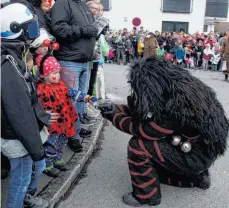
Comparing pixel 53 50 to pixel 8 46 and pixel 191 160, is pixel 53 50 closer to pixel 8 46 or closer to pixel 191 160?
pixel 8 46

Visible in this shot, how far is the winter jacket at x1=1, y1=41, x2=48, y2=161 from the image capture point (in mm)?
2166

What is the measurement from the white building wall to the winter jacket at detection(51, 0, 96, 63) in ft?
88.5

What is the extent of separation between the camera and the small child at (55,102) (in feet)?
10.4

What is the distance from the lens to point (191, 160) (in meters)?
2.98

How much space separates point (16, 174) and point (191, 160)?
4.80ft

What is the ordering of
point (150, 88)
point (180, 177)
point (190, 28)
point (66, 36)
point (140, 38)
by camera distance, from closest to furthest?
point (150, 88), point (180, 177), point (66, 36), point (140, 38), point (190, 28)

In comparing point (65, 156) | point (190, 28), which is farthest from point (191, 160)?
point (190, 28)

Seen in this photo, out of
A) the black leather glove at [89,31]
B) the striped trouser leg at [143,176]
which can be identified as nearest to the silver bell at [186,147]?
the striped trouser leg at [143,176]

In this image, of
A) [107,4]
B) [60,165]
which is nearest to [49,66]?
[60,165]

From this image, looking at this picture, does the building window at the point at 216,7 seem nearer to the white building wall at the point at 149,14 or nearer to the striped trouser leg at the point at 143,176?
the white building wall at the point at 149,14

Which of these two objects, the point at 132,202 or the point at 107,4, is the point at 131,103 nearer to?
the point at 132,202

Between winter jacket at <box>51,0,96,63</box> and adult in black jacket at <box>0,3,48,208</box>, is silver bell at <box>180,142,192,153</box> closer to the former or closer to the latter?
adult in black jacket at <box>0,3,48,208</box>

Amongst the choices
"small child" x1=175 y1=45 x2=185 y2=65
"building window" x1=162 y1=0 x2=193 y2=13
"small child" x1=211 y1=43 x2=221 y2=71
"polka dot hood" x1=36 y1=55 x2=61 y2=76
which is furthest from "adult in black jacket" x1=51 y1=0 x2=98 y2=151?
"building window" x1=162 y1=0 x2=193 y2=13

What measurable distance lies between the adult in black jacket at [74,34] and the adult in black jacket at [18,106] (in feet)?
3.94
